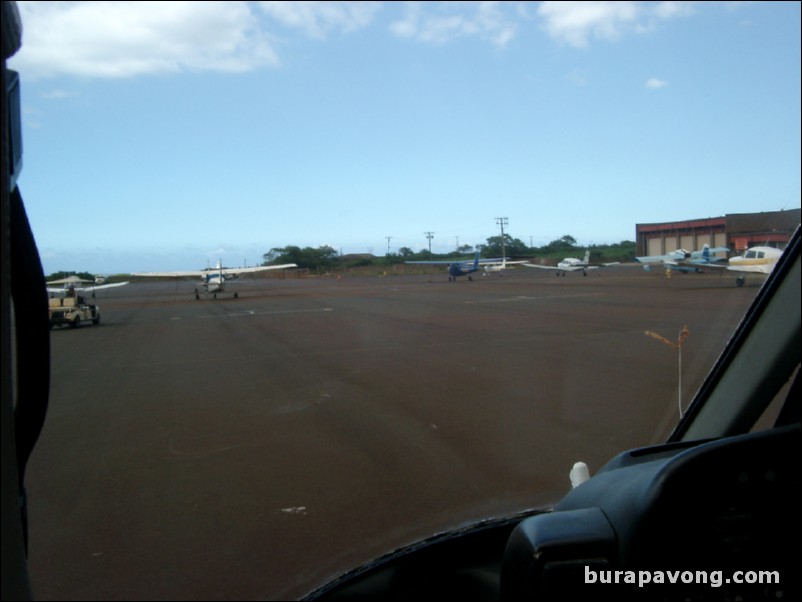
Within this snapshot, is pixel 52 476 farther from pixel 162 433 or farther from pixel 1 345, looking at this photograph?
pixel 1 345

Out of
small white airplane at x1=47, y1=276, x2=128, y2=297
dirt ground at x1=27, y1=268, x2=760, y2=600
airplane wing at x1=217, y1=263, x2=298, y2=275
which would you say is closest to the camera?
small white airplane at x1=47, y1=276, x2=128, y2=297

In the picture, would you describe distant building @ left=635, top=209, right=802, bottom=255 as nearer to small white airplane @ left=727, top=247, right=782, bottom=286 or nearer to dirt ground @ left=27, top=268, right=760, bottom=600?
small white airplane @ left=727, top=247, right=782, bottom=286

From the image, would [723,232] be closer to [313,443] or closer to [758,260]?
[758,260]

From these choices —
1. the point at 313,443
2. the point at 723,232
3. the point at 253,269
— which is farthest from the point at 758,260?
the point at 253,269

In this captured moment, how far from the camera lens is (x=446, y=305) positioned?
25891mm

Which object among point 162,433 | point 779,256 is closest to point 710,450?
point 779,256

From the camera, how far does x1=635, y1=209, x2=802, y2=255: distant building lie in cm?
299

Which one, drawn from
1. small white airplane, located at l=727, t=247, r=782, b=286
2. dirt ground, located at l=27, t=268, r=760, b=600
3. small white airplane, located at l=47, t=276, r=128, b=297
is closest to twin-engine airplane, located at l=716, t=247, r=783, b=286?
small white airplane, located at l=727, t=247, r=782, b=286

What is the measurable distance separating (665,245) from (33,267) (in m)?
4.08

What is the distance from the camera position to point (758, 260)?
11.5 ft

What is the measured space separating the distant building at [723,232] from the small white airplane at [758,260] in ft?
0.10

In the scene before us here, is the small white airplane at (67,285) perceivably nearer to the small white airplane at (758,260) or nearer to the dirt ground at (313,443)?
the dirt ground at (313,443)

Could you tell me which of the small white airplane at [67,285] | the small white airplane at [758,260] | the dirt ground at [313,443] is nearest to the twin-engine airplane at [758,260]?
the small white airplane at [758,260]

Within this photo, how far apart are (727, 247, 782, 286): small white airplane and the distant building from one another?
30mm
